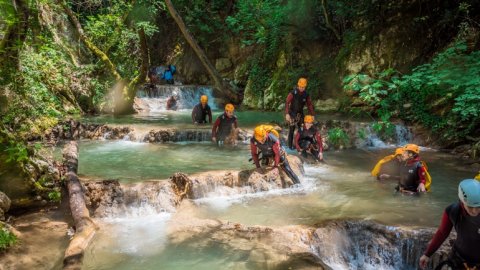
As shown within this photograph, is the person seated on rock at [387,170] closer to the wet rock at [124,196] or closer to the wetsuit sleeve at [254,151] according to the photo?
the wetsuit sleeve at [254,151]

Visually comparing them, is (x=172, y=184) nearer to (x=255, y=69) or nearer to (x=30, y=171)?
(x=30, y=171)

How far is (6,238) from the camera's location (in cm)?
485

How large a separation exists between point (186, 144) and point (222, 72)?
1236 centimetres

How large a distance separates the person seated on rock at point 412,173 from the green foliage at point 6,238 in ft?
20.1

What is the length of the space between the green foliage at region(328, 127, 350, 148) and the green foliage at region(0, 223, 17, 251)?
8.65 metres

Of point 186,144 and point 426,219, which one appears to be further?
point 186,144

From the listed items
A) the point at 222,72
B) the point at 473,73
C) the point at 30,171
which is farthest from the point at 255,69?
the point at 30,171

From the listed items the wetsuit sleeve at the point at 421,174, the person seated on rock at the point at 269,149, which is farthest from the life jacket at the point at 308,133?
the wetsuit sleeve at the point at 421,174

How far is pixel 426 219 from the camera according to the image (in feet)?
19.3

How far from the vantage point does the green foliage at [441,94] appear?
9.51 metres

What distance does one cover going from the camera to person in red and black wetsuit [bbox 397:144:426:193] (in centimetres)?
662

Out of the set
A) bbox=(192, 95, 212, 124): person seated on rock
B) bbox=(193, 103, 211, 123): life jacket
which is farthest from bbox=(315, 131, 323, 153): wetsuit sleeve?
bbox=(193, 103, 211, 123): life jacket

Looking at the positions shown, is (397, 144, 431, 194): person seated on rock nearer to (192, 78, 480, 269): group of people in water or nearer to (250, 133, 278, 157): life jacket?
(192, 78, 480, 269): group of people in water

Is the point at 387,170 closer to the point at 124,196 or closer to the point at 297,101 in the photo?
the point at 297,101
